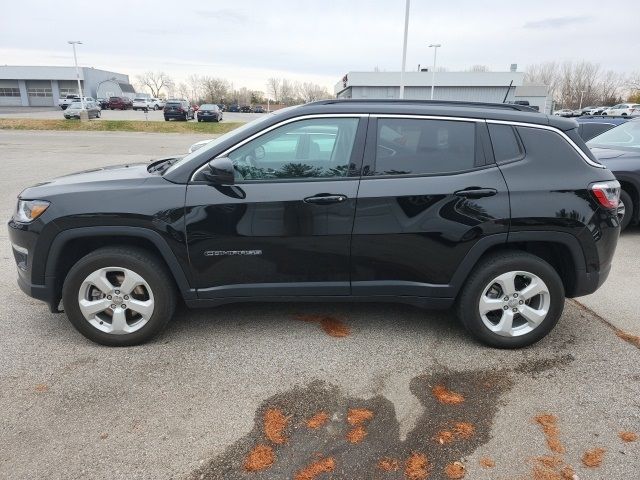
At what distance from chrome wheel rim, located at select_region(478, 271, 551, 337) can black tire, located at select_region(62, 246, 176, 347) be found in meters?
2.35

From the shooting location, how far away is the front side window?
3.38 meters

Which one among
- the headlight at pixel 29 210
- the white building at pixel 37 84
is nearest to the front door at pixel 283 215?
the headlight at pixel 29 210

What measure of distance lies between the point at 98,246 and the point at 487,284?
9.58 feet

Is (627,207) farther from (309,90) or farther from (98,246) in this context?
(309,90)

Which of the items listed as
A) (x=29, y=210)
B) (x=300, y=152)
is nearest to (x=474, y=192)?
(x=300, y=152)

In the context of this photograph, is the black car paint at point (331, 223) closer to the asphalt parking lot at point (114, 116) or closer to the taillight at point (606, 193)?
the taillight at point (606, 193)

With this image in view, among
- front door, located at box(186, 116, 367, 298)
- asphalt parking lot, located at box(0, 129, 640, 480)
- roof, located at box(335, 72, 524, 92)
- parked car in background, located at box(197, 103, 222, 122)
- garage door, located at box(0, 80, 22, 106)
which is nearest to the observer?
asphalt parking lot, located at box(0, 129, 640, 480)

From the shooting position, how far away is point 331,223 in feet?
11.0

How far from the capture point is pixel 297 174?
3.39m

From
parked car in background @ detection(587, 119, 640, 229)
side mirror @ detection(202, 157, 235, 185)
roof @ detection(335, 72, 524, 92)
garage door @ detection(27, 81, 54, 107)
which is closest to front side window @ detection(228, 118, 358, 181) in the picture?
side mirror @ detection(202, 157, 235, 185)

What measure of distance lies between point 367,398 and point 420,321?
1250mm

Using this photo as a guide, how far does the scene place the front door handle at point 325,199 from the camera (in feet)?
10.8

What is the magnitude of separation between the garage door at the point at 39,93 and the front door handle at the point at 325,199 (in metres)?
90.4

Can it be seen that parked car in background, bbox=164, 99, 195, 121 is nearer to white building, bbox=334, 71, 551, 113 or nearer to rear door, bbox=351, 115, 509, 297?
white building, bbox=334, 71, 551, 113
